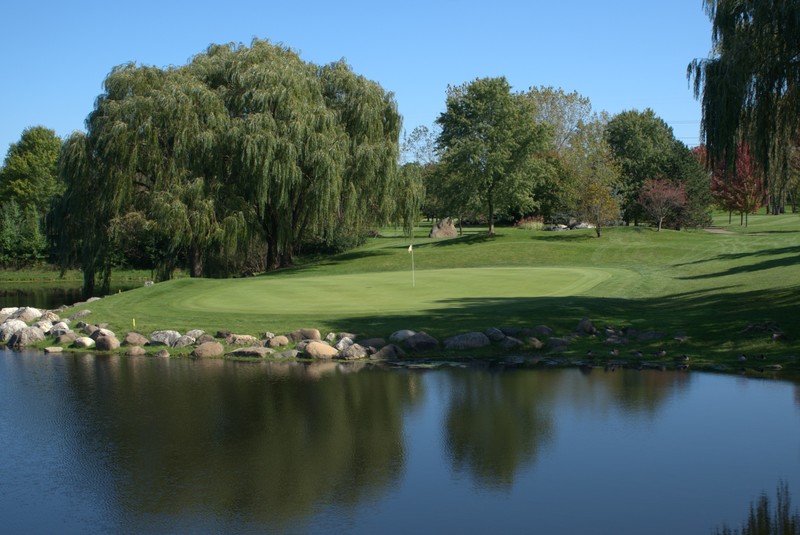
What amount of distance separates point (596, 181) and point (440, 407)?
5364cm

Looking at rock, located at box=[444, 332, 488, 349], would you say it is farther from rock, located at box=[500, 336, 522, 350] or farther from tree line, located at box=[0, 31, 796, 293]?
tree line, located at box=[0, 31, 796, 293]

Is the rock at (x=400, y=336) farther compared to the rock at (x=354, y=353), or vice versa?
the rock at (x=400, y=336)

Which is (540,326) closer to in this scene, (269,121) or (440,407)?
(440,407)

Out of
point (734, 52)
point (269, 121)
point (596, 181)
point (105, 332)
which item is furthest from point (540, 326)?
point (596, 181)

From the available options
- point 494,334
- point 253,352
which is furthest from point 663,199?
point 253,352

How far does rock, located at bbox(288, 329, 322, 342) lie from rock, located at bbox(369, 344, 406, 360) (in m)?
2.04

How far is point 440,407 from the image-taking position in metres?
15.7

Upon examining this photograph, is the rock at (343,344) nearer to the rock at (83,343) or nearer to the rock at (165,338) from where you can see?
the rock at (165,338)

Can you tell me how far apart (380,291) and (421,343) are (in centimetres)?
958

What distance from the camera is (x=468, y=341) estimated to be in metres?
21.5

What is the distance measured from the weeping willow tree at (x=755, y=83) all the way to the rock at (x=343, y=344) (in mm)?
12157

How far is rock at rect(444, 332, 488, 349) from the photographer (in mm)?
21453

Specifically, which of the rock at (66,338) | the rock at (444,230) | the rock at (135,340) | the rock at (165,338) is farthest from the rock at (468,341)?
the rock at (444,230)

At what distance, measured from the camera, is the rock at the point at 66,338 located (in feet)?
80.0
